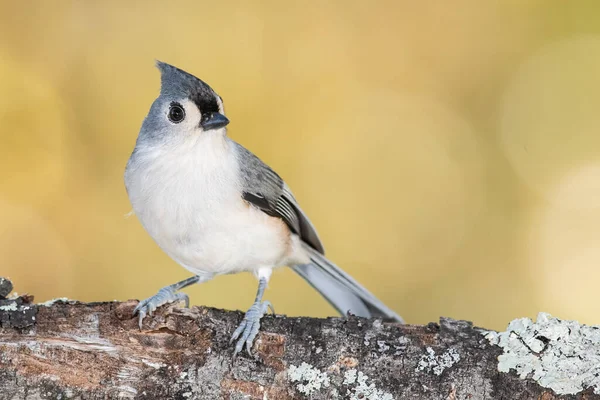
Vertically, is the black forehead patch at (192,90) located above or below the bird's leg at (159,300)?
above

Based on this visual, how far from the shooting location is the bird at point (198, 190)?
10.0ft

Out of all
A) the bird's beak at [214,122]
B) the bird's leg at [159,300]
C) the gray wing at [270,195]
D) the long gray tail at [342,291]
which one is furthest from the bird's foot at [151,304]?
the long gray tail at [342,291]

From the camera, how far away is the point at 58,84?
5.35m

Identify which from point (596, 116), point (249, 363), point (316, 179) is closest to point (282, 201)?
point (249, 363)

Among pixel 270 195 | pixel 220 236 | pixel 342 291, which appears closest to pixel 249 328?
pixel 220 236

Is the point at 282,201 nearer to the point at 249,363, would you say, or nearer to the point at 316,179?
the point at 249,363

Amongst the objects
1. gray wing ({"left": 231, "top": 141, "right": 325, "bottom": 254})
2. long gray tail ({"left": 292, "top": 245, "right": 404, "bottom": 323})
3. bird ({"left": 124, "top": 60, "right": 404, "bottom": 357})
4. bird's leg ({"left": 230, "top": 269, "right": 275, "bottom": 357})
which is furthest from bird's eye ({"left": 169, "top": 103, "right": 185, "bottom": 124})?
long gray tail ({"left": 292, "top": 245, "right": 404, "bottom": 323})

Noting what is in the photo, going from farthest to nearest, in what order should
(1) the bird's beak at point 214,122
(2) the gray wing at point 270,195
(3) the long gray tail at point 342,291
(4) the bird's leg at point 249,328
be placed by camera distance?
(3) the long gray tail at point 342,291, (2) the gray wing at point 270,195, (1) the bird's beak at point 214,122, (4) the bird's leg at point 249,328

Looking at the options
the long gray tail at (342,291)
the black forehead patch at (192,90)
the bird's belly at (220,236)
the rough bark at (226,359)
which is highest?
the black forehead patch at (192,90)

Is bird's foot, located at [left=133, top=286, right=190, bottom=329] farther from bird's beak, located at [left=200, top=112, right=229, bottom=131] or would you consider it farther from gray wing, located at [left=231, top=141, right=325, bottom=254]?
bird's beak, located at [left=200, top=112, right=229, bottom=131]

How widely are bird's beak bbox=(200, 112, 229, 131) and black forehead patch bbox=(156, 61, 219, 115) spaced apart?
44 mm

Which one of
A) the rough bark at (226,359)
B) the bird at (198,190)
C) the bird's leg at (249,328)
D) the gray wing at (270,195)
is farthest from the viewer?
the gray wing at (270,195)

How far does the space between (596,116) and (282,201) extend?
3.25 metres

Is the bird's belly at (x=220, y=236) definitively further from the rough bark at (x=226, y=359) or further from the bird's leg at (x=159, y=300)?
the rough bark at (x=226, y=359)
